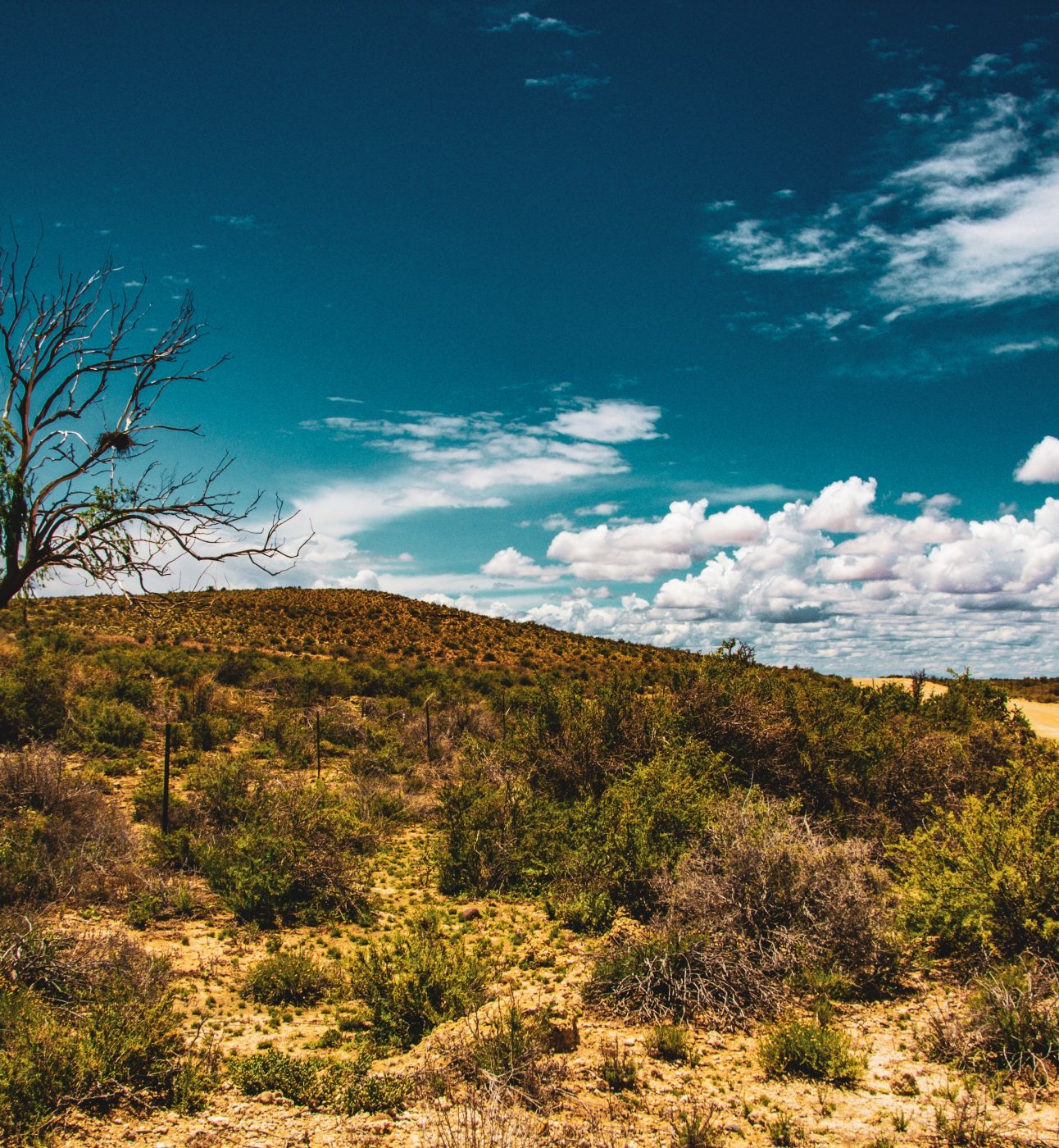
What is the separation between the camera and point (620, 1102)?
18.3 ft

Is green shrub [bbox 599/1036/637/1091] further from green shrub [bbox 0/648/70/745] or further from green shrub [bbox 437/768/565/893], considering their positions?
green shrub [bbox 0/648/70/745]

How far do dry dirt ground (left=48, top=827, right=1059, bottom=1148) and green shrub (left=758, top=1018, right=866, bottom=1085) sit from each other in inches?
4.4

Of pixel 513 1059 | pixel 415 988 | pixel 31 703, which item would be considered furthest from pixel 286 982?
pixel 31 703

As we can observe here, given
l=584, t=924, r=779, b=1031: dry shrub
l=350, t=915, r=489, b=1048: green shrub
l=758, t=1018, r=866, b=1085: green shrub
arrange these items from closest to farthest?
1. l=758, t=1018, r=866, b=1085: green shrub
2. l=350, t=915, r=489, b=1048: green shrub
3. l=584, t=924, r=779, b=1031: dry shrub

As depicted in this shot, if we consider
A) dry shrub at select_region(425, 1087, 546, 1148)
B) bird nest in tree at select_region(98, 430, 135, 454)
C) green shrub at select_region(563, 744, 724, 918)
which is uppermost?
bird nest in tree at select_region(98, 430, 135, 454)

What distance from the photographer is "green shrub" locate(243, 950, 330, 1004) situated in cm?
755

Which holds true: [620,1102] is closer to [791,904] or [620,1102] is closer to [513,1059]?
[513,1059]

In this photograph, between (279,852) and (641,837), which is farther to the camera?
(279,852)

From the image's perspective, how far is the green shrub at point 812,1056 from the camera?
5.88 meters

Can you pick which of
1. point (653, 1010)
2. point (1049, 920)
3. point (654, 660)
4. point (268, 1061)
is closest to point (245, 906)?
point (268, 1061)

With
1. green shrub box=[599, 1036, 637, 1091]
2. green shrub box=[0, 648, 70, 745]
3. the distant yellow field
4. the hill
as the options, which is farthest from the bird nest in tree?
the hill

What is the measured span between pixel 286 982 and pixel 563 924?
12.3ft

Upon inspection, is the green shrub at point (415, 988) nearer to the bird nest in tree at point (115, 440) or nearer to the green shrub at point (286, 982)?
the green shrub at point (286, 982)

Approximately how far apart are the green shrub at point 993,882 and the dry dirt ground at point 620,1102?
79cm
